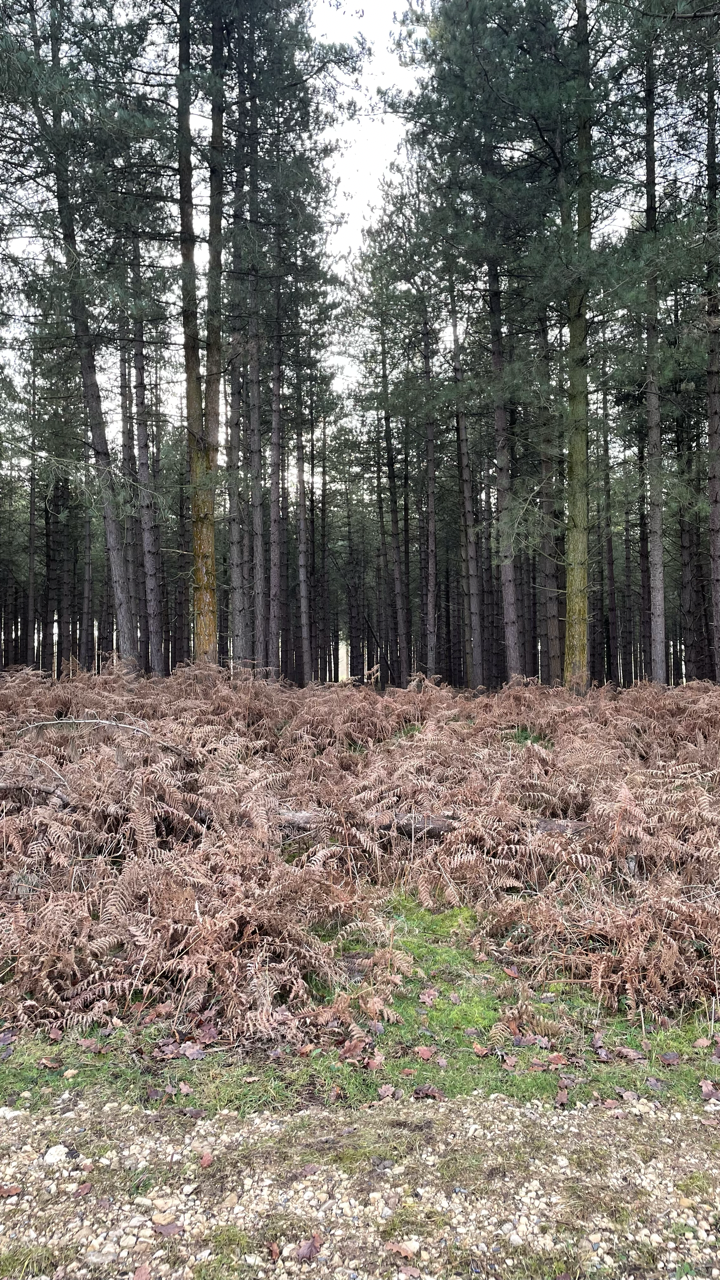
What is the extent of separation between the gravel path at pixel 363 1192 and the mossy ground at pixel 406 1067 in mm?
113

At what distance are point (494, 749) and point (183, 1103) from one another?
4.53 m

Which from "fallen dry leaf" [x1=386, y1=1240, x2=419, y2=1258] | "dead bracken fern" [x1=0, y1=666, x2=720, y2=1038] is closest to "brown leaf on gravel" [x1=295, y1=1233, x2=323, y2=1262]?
"fallen dry leaf" [x1=386, y1=1240, x2=419, y2=1258]

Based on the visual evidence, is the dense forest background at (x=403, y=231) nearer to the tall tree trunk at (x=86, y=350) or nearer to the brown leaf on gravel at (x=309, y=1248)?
the tall tree trunk at (x=86, y=350)

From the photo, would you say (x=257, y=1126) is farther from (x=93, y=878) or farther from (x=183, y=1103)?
(x=93, y=878)

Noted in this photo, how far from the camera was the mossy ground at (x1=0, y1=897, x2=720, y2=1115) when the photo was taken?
3.18 metres

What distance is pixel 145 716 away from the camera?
7848 millimetres

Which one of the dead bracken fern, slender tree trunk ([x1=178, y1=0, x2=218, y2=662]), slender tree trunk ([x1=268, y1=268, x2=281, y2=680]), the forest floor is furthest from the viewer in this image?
slender tree trunk ([x1=268, y1=268, x2=281, y2=680])

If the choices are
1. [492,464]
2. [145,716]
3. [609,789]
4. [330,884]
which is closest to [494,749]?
[609,789]

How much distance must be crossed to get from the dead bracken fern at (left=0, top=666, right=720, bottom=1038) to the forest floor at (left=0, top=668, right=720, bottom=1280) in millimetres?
25

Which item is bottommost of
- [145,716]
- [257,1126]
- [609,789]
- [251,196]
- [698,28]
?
[257,1126]

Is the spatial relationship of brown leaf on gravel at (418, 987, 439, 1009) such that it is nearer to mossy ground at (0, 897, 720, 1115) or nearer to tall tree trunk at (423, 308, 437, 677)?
mossy ground at (0, 897, 720, 1115)

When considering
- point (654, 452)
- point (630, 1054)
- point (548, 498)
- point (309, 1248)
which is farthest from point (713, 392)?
point (309, 1248)

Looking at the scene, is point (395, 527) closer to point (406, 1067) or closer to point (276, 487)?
point (276, 487)

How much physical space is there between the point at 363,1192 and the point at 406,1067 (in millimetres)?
831
